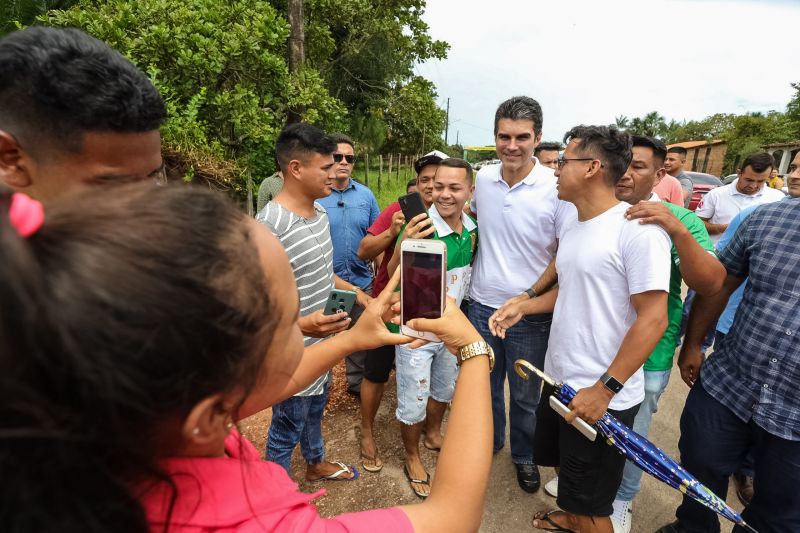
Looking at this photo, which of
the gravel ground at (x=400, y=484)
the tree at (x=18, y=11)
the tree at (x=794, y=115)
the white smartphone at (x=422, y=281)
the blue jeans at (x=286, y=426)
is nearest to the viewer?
the white smartphone at (x=422, y=281)

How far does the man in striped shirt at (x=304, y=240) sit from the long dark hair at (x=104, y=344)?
68.6 inches

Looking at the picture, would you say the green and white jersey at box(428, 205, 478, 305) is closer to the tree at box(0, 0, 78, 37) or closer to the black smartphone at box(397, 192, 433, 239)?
the black smartphone at box(397, 192, 433, 239)

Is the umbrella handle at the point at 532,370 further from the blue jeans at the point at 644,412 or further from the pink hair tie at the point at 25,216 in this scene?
the pink hair tie at the point at 25,216

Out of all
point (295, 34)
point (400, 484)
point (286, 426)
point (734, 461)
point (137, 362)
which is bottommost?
point (400, 484)

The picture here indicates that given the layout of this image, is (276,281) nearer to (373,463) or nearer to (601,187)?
(601,187)

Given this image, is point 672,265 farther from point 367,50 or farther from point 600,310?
point 367,50

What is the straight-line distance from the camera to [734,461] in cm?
205

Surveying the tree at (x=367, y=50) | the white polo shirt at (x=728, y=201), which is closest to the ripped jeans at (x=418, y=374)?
the white polo shirt at (x=728, y=201)

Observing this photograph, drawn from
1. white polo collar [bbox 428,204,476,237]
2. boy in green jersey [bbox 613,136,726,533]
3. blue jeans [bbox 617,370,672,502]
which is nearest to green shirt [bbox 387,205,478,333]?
white polo collar [bbox 428,204,476,237]

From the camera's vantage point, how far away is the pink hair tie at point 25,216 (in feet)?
1.59

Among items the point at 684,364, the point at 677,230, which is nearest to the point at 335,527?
the point at 677,230

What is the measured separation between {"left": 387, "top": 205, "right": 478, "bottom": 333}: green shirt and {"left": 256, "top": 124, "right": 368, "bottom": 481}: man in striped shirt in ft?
1.94

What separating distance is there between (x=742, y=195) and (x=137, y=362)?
6390 millimetres

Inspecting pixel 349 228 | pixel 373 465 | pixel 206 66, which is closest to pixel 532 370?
pixel 373 465
